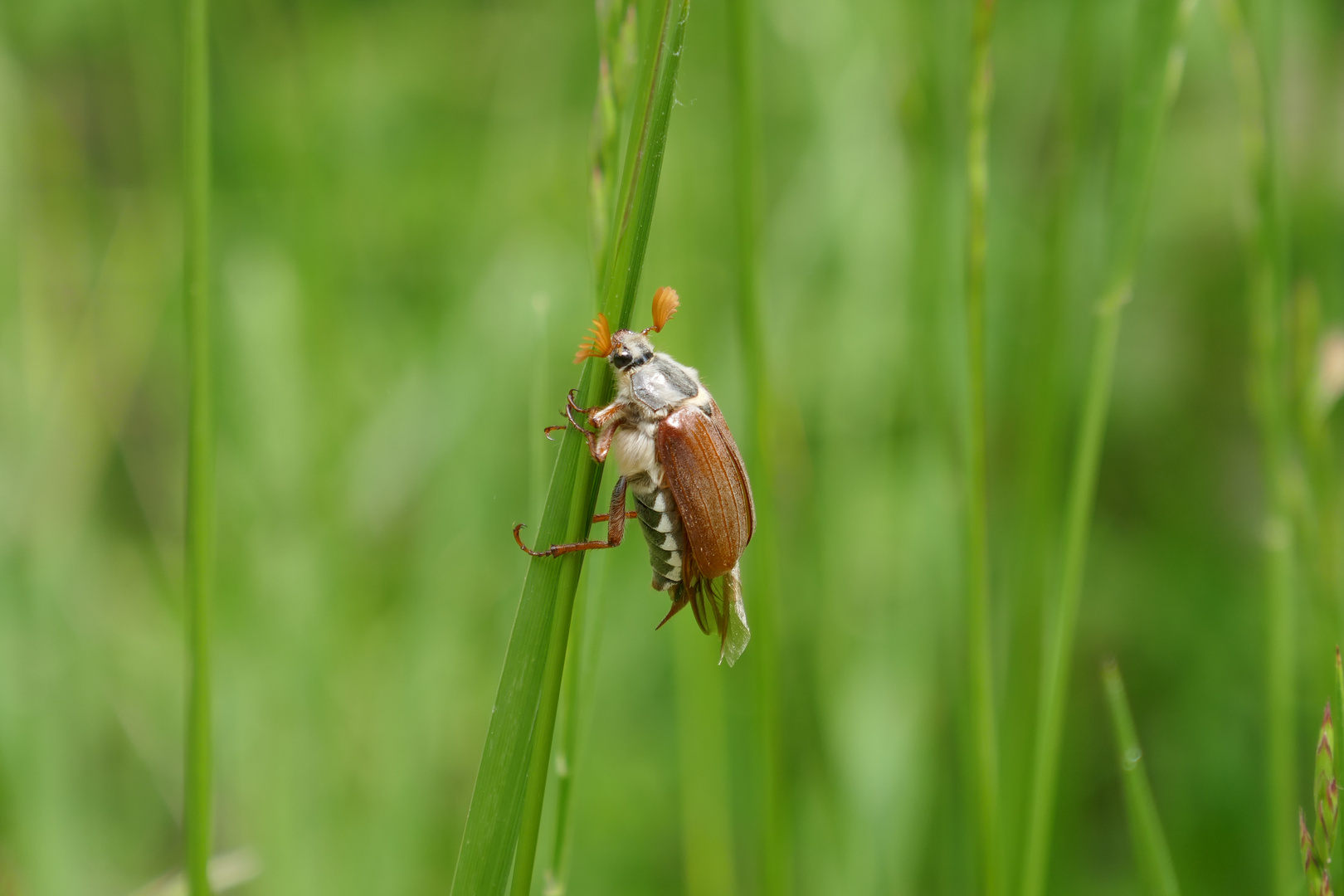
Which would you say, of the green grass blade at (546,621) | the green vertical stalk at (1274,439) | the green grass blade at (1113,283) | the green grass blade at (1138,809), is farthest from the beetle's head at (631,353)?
the green vertical stalk at (1274,439)

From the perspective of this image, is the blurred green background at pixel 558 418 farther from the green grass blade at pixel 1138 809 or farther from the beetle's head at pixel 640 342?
the green grass blade at pixel 1138 809

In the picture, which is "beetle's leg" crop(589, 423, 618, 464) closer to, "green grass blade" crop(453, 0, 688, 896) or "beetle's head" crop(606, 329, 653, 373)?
"green grass blade" crop(453, 0, 688, 896)

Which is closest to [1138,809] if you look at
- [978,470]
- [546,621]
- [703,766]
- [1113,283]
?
[978,470]

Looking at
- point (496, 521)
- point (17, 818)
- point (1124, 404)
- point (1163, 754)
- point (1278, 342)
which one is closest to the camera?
point (1278, 342)

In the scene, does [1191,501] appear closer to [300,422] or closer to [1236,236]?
[1236,236]

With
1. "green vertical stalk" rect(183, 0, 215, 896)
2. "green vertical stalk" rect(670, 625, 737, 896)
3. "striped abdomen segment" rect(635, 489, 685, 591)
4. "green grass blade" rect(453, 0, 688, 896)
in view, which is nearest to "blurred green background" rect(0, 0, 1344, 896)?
"green vertical stalk" rect(670, 625, 737, 896)

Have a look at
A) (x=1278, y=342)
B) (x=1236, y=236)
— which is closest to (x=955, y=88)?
(x=1278, y=342)
